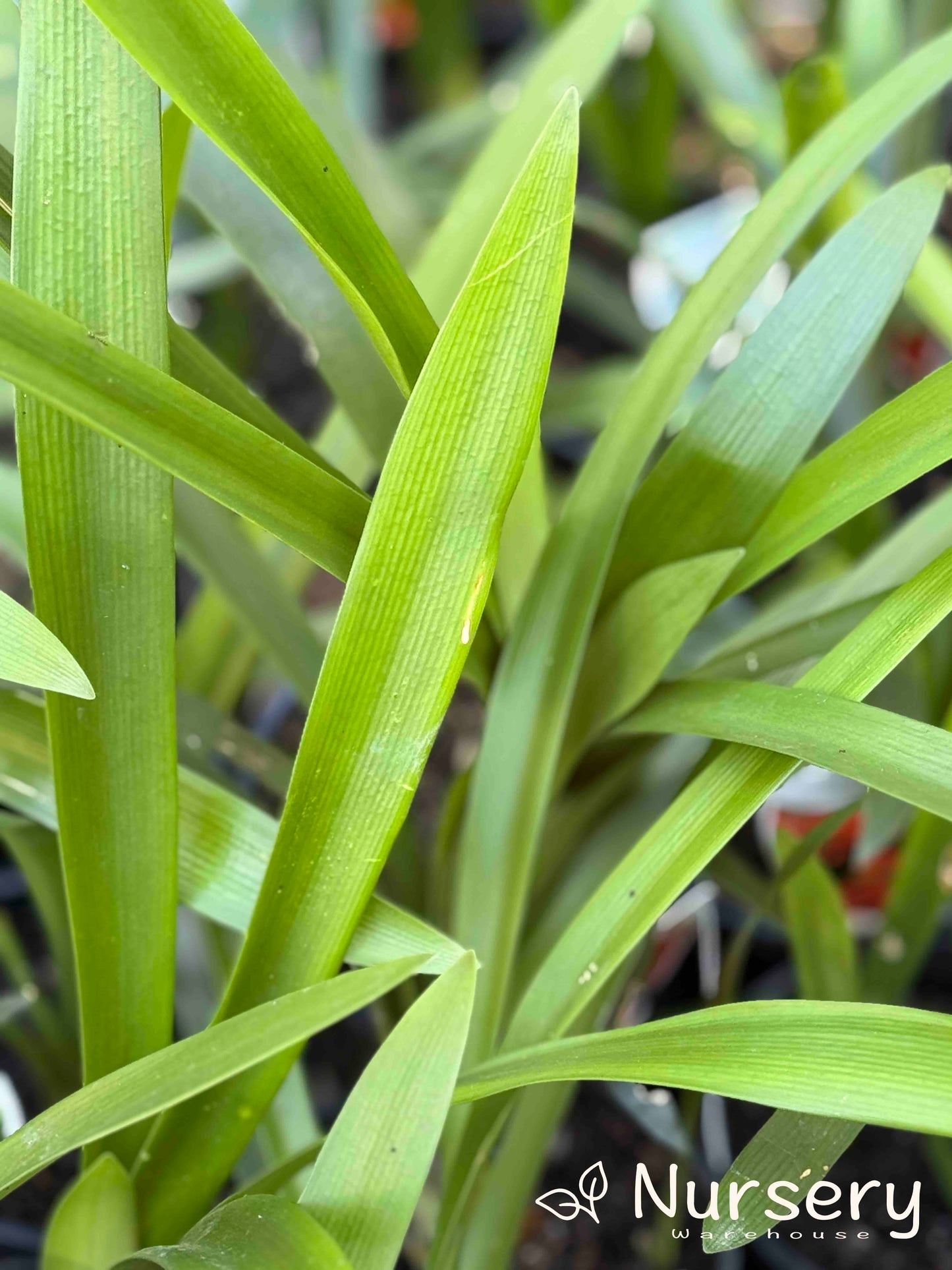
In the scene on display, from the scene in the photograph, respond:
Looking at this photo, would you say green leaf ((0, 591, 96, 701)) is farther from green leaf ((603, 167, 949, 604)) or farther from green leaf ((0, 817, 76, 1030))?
green leaf ((603, 167, 949, 604))

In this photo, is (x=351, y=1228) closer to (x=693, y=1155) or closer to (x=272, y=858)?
(x=272, y=858)

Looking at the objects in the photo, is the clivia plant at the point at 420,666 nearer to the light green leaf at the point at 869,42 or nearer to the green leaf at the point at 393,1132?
the green leaf at the point at 393,1132

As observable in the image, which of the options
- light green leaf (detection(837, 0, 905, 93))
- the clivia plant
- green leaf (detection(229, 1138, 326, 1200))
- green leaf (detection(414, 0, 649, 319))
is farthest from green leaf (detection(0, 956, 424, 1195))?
light green leaf (detection(837, 0, 905, 93))

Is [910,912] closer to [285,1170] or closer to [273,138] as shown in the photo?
[285,1170]

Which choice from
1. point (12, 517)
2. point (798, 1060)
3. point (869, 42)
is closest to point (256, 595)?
point (12, 517)

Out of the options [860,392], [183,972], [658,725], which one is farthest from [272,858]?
[860,392]
